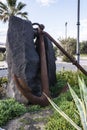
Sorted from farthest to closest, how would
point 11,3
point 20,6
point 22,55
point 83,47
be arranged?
point 83,47
point 20,6
point 11,3
point 22,55

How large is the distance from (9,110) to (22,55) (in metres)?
1.58

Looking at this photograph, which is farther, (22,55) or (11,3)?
(11,3)

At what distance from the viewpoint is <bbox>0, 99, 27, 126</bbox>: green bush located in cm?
662

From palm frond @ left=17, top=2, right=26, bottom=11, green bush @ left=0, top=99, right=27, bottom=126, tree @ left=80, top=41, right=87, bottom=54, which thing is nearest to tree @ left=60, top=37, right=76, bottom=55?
tree @ left=80, top=41, right=87, bottom=54

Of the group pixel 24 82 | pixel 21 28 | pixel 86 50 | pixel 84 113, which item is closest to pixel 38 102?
pixel 24 82

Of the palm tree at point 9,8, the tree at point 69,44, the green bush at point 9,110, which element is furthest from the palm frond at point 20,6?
the green bush at point 9,110

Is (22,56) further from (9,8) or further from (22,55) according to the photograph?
(9,8)

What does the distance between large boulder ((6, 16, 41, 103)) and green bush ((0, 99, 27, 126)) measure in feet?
2.40

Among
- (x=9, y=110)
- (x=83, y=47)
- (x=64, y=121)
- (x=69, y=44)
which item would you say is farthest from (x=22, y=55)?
(x=83, y=47)

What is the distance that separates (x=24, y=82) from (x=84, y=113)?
341 centimetres

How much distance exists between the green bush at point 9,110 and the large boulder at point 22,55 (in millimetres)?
732

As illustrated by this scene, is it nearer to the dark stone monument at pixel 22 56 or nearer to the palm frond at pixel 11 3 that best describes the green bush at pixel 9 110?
the dark stone monument at pixel 22 56

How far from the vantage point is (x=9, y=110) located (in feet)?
22.5

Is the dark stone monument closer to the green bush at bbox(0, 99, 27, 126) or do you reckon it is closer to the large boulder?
the large boulder
